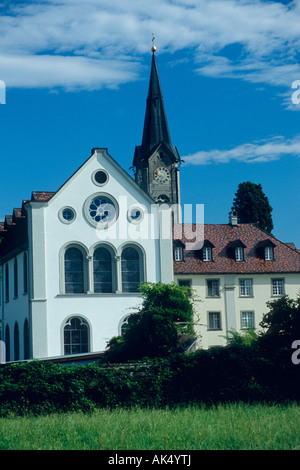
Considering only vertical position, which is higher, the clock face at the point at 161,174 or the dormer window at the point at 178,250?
the clock face at the point at 161,174

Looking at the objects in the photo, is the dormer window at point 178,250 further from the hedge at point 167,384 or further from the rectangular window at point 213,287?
the hedge at point 167,384

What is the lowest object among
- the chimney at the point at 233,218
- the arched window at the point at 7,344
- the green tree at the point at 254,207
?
the arched window at the point at 7,344

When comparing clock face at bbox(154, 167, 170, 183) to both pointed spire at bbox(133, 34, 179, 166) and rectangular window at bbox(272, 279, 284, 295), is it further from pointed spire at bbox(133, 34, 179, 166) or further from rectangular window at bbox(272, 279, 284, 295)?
rectangular window at bbox(272, 279, 284, 295)

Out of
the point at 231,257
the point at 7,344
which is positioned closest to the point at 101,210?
the point at 7,344

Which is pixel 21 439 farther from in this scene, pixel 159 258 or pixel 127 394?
pixel 159 258

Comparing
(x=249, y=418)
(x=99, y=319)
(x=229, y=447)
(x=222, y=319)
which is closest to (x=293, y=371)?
(x=249, y=418)

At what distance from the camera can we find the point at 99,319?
46188 millimetres

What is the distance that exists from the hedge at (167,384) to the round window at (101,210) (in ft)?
76.5

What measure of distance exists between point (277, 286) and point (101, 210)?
22.0m

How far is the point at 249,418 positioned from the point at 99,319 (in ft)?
91.1

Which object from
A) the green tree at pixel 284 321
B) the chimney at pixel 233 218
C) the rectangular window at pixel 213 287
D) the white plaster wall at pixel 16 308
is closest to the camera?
the green tree at pixel 284 321

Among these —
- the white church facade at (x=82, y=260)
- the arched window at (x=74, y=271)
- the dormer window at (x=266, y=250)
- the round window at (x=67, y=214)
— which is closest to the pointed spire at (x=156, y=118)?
the dormer window at (x=266, y=250)

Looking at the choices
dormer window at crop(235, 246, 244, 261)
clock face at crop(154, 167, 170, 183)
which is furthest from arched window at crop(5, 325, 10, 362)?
clock face at crop(154, 167, 170, 183)

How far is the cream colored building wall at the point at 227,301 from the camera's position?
60.3m
